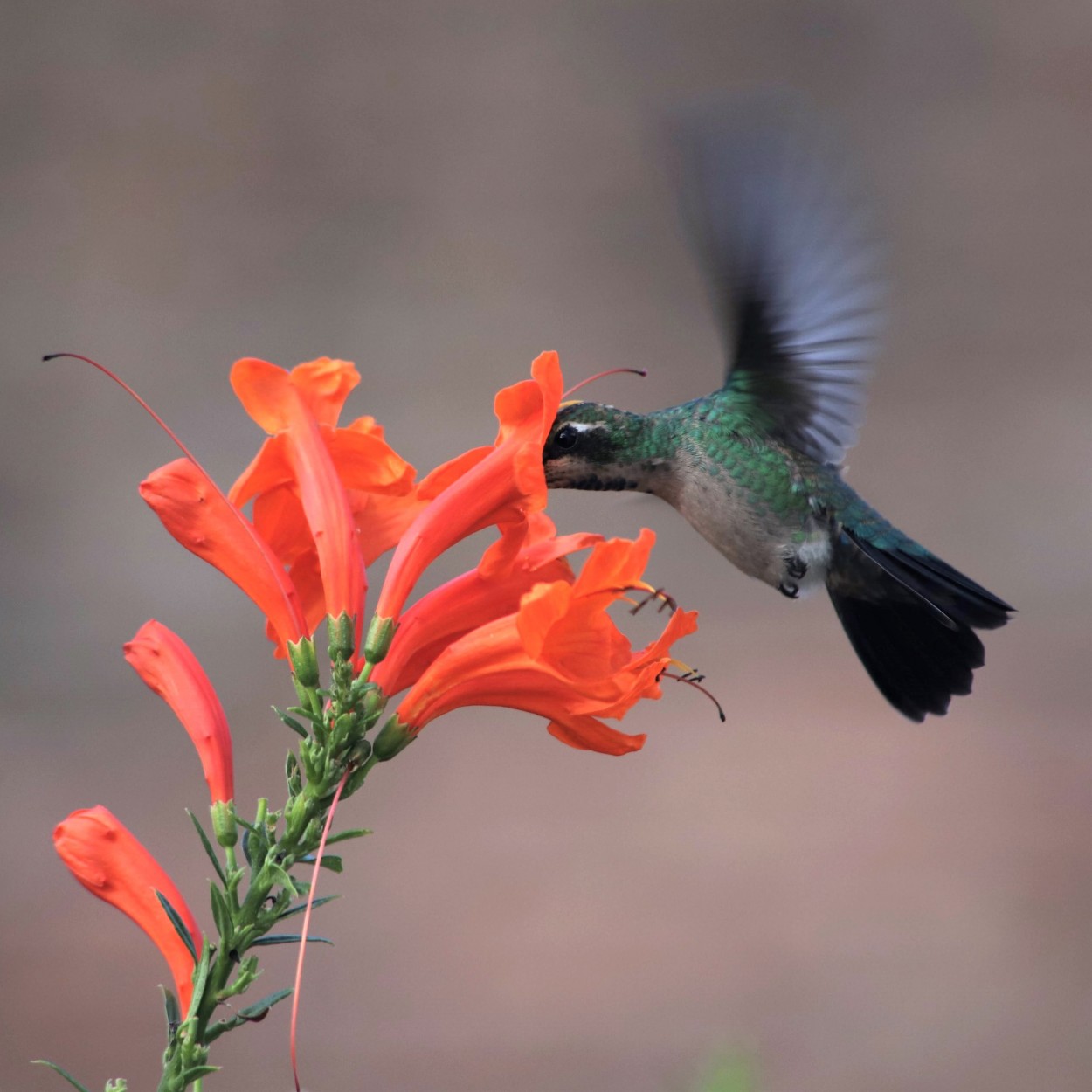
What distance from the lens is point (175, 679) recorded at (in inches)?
44.0

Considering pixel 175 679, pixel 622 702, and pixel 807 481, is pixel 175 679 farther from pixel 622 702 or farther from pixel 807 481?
pixel 807 481

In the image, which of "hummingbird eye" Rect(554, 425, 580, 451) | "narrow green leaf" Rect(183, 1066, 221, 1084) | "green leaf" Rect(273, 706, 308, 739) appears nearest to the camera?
"narrow green leaf" Rect(183, 1066, 221, 1084)

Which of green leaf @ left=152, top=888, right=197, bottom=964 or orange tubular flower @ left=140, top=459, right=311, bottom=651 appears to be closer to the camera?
green leaf @ left=152, top=888, right=197, bottom=964

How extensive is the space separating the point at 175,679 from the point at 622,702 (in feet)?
1.36

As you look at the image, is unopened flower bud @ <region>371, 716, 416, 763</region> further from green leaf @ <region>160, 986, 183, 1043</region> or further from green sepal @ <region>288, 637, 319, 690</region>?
green leaf @ <region>160, 986, 183, 1043</region>

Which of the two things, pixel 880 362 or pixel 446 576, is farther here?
pixel 446 576

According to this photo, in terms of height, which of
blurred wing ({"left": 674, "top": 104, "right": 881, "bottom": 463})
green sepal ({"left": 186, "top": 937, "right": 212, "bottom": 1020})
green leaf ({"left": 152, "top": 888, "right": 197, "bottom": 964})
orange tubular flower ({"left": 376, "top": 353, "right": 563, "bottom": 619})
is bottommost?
green sepal ({"left": 186, "top": 937, "right": 212, "bottom": 1020})

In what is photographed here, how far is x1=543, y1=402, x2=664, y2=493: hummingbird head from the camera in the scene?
1.74 metres

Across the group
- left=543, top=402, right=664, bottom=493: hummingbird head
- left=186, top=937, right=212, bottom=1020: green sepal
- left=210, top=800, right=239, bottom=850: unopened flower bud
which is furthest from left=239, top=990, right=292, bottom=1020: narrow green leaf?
left=543, top=402, right=664, bottom=493: hummingbird head

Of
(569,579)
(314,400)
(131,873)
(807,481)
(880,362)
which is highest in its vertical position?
Answer: (880,362)

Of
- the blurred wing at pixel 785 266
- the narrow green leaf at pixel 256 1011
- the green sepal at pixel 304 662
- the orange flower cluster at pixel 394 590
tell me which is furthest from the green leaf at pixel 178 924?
the blurred wing at pixel 785 266

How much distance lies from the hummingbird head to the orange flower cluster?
52cm

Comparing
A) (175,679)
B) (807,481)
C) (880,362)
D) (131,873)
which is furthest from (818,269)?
(131,873)

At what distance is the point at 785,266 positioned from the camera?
192 centimetres
